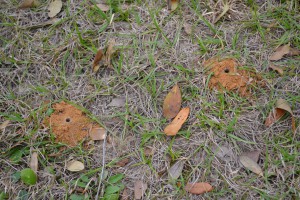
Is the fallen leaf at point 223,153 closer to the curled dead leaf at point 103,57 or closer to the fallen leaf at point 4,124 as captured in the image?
the curled dead leaf at point 103,57

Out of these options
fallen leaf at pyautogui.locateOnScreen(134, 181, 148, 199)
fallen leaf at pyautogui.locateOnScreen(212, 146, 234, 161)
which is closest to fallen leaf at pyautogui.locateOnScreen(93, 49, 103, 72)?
fallen leaf at pyautogui.locateOnScreen(134, 181, 148, 199)

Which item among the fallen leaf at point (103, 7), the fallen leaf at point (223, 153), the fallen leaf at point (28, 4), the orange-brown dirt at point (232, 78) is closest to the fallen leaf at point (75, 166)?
the fallen leaf at point (223, 153)

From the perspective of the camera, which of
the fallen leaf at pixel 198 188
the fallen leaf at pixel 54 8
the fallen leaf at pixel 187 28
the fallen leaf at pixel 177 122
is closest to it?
the fallen leaf at pixel 198 188

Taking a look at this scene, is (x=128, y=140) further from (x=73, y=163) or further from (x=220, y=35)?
(x=220, y=35)

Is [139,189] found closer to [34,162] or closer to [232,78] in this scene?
[34,162]

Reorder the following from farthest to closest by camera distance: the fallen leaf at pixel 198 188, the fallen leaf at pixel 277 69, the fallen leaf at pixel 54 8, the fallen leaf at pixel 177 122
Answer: the fallen leaf at pixel 54 8 < the fallen leaf at pixel 277 69 < the fallen leaf at pixel 177 122 < the fallen leaf at pixel 198 188

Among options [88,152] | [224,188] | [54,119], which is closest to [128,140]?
[88,152]

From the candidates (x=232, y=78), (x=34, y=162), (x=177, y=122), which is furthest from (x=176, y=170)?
(x=34, y=162)
